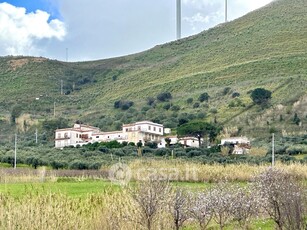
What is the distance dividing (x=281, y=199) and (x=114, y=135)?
40.4 m

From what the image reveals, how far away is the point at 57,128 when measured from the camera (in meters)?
56.8

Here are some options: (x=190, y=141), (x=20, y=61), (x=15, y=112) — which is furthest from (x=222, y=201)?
(x=20, y=61)

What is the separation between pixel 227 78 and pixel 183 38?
3055 centimetres

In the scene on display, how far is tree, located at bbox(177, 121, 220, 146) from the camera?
45.0m

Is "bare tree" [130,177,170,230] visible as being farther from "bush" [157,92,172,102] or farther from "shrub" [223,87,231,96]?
"bush" [157,92,172,102]

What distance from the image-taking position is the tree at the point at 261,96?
166 feet

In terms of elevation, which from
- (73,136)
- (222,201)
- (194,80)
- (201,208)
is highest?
(194,80)

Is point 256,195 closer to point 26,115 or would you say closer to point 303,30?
point 26,115

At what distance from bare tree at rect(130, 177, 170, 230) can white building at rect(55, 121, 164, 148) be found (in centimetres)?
3830

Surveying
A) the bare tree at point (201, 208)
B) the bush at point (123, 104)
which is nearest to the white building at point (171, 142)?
the bush at point (123, 104)

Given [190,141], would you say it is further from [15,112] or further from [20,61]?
[20,61]

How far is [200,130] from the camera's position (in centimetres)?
4481

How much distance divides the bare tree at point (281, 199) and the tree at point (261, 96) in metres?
39.8

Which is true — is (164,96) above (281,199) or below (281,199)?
above
